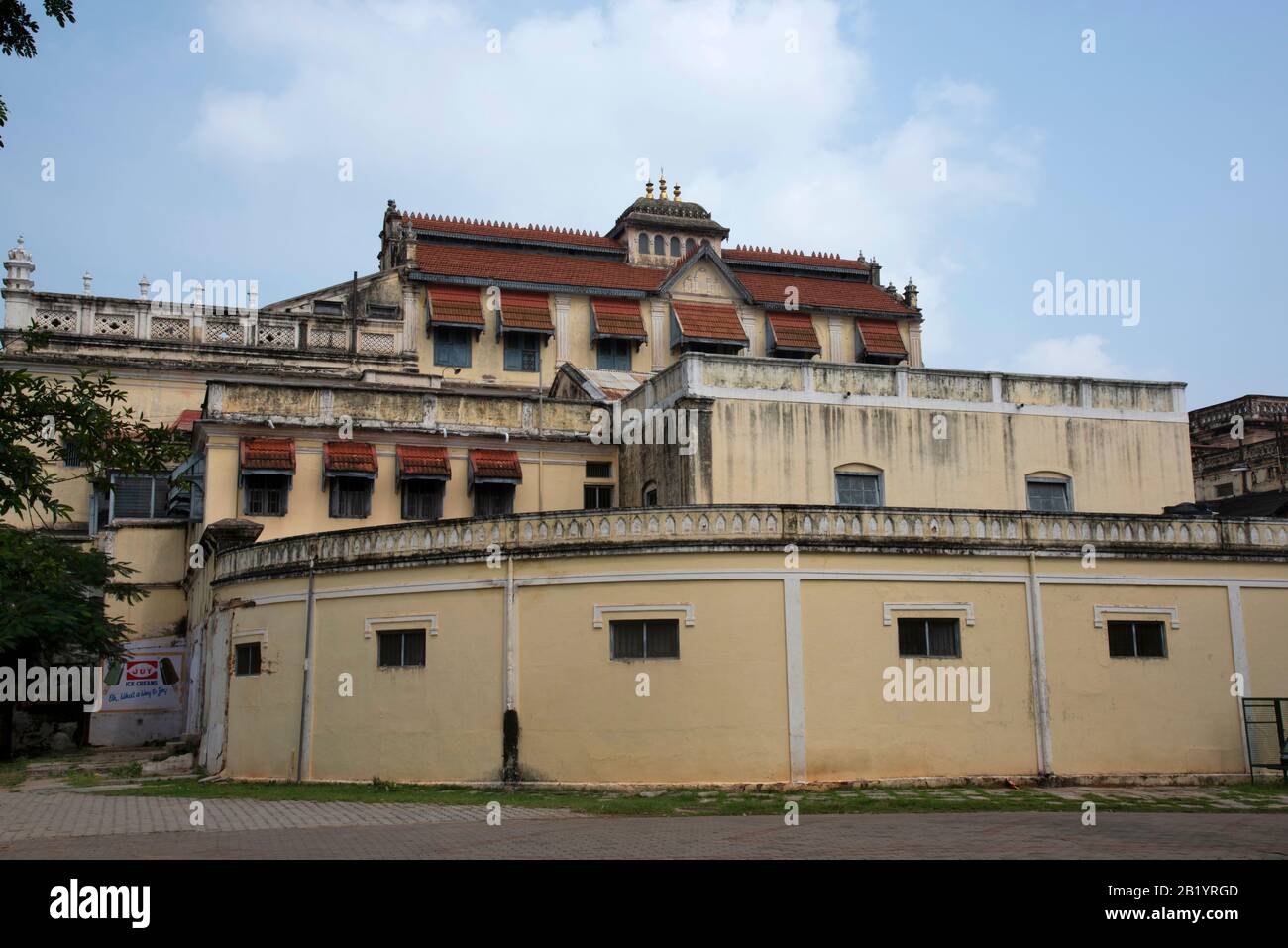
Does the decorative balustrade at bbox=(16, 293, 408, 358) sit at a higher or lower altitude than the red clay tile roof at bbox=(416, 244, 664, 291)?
lower

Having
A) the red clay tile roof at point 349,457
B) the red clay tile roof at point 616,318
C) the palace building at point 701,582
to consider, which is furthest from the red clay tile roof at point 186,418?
the red clay tile roof at point 616,318

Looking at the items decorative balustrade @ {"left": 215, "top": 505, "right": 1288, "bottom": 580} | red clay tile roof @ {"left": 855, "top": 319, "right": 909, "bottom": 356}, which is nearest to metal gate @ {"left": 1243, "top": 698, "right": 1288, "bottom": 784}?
decorative balustrade @ {"left": 215, "top": 505, "right": 1288, "bottom": 580}

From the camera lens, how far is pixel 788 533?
2169cm

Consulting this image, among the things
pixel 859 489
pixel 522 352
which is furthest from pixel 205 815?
pixel 522 352

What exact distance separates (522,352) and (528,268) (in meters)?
3.32

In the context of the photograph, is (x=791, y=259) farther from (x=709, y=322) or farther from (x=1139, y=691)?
(x=1139, y=691)

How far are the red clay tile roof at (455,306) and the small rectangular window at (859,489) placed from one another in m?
16.4

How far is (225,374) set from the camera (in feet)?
126

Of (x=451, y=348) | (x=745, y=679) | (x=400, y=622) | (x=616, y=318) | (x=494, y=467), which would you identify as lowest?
(x=745, y=679)

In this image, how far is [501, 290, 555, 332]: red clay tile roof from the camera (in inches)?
1654

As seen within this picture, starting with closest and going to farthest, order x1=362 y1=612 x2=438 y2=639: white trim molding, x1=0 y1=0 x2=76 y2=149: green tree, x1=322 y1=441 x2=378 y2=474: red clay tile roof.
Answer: x1=0 y1=0 x2=76 y2=149: green tree
x1=362 y1=612 x2=438 y2=639: white trim molding
x1=322 y1=441 x2=378 y2=474: red clay tile roof

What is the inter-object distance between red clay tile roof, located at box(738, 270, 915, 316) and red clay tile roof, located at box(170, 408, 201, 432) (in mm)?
19050

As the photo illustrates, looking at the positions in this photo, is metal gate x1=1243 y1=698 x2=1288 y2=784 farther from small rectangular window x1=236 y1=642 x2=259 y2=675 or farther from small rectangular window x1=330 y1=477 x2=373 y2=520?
small rectangular window x1=330 y1=477 x2=373 y2=520

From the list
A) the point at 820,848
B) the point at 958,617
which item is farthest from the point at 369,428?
the point at 820,848
